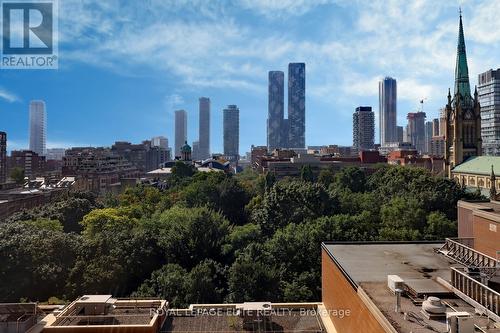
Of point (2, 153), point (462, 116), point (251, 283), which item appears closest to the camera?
point (251, 283)

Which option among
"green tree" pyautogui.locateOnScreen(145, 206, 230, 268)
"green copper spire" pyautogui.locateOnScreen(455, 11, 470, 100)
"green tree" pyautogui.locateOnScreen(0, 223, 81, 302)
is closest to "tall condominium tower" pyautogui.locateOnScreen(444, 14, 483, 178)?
"green copper spire" pyautogui.locateOnScreen(455, 11, 470, 100)

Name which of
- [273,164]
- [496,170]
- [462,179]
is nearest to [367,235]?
[496,170]

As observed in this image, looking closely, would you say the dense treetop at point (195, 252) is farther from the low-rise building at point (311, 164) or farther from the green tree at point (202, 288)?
the low-rise building at point (311, 164)

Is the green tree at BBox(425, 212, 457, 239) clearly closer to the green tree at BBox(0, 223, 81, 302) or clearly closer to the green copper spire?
the green tree at BBox(0, 223, 81, 302)

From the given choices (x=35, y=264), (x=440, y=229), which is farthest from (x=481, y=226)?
(x=35, y=264)

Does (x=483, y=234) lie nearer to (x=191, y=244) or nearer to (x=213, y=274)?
(x=213, y=274)

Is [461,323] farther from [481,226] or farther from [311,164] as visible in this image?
[311,164]

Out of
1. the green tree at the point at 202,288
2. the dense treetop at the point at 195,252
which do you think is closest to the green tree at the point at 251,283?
the dense treetop at the point at 195,252
